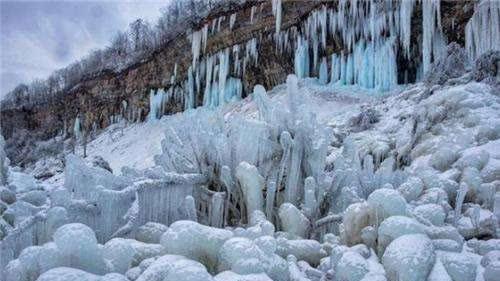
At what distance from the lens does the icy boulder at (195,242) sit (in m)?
3.80

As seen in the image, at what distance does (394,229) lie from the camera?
14.1ft

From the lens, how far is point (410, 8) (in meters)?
19.2

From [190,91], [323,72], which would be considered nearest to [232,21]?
[190,91]

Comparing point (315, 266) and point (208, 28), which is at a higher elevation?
point (208, 28)

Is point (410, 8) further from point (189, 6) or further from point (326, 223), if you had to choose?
point (189, 6)

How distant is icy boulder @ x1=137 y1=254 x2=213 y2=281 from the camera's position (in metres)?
3.22

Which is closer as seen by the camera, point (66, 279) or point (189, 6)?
point (66, 279)

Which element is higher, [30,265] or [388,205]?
[388,205]

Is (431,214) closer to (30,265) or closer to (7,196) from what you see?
(30,265)

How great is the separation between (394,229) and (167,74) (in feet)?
89.0

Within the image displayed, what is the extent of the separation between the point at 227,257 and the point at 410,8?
56.8ft

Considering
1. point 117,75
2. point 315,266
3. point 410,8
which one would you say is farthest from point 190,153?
point 117,75

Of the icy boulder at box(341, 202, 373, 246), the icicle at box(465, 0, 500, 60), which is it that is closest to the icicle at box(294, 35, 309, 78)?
the icicle at box(465, 0, 500, 60)

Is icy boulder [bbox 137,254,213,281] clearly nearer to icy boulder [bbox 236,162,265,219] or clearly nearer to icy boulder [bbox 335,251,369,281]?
icy boulder [bbox 335,251,369,281]
